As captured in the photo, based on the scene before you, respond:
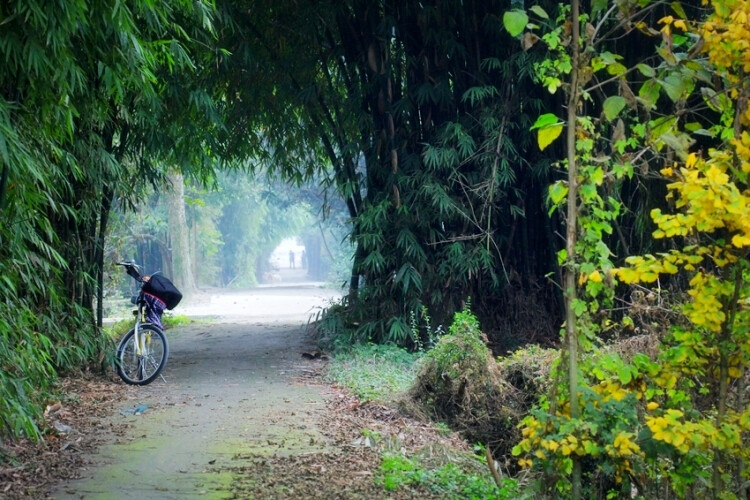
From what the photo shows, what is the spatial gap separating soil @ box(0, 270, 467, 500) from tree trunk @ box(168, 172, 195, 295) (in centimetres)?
1334

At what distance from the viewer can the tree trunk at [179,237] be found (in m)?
20.7

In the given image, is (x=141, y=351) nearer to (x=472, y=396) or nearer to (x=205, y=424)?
(x=205, y=424)

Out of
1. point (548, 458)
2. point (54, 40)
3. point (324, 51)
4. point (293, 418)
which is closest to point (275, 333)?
point (324, 51)

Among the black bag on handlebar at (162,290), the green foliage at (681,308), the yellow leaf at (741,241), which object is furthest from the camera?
the black bag on handlebar at (162,290)

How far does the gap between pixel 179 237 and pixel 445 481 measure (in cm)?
1784

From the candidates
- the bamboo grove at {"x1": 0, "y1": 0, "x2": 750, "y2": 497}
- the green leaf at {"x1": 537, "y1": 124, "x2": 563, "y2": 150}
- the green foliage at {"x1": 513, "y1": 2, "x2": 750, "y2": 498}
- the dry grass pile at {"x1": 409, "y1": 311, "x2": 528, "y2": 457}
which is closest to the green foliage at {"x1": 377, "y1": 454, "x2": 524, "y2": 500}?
the bamboo grove at {"x1": 0, "y1": 0, "x2": 750, "y2": 497}

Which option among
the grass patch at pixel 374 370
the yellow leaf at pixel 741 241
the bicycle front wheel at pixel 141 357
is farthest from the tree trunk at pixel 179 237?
the yellow leaf at pixel 741 241

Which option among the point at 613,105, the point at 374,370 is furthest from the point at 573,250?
the point at 374,370

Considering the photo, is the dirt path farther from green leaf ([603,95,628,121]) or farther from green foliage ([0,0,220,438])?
green leaf ([603,95,628,121])

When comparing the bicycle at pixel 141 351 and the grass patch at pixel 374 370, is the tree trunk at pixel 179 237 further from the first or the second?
the bicycle at pixel 141 351

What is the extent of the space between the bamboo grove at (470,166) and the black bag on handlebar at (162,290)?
0.54 m

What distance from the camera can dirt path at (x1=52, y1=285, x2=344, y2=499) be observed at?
432 cm

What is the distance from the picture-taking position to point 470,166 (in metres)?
8.44

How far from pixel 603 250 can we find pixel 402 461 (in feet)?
6.44
